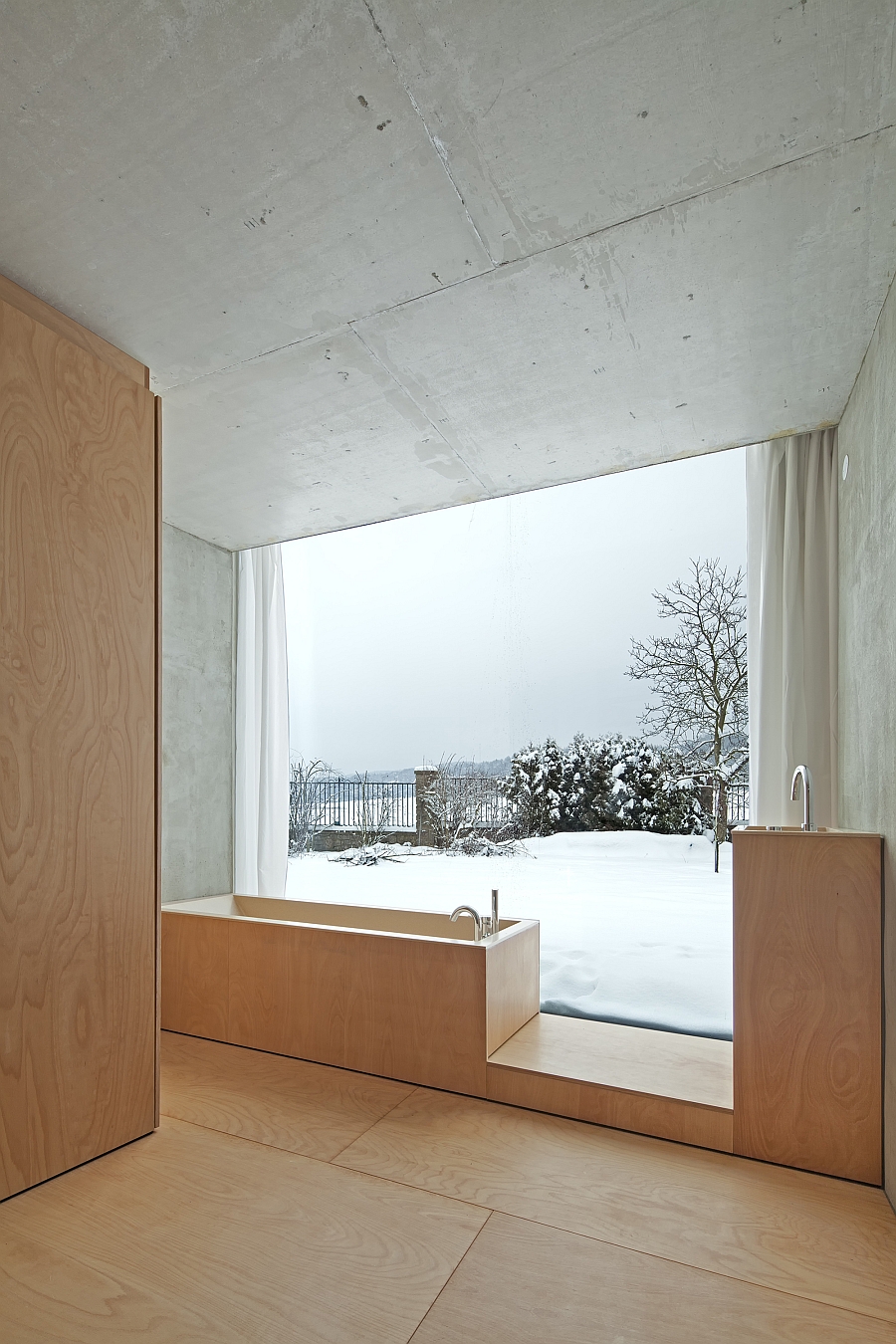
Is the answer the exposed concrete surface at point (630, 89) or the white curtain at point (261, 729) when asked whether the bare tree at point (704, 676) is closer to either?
the exposed concrete surface at point (630, 89)

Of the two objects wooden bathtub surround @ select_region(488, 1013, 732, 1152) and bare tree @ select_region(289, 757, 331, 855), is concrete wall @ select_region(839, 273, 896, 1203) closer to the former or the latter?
wooden bathtub surround @ select_region(488, 1013, 732, 1152)

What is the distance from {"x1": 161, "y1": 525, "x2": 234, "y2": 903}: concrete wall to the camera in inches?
166

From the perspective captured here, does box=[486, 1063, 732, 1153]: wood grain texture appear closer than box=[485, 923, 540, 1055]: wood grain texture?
Yes

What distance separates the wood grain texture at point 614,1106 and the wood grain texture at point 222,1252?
64 centimetres

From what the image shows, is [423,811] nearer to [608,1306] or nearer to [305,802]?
[305,802]

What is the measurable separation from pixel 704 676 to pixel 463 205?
7.68 feet

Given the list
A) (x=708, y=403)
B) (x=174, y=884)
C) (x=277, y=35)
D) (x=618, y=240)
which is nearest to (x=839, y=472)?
(x=708, y=403)

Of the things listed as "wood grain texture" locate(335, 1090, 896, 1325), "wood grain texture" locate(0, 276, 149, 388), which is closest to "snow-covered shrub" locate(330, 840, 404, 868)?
"wood grain texture" locate(335, 1090, 896, 1325)

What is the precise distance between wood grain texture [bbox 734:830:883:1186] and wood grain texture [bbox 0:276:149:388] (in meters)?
2.59

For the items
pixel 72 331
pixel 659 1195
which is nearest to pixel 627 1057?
pixel 659 1195

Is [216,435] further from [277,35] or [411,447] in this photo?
[277,35]

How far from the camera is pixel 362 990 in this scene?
121 inches

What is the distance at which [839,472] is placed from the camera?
3016mm

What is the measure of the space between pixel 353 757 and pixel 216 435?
82.7 inches
